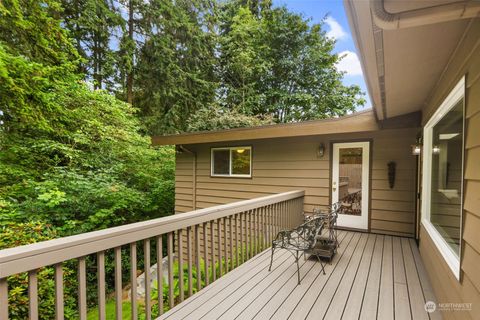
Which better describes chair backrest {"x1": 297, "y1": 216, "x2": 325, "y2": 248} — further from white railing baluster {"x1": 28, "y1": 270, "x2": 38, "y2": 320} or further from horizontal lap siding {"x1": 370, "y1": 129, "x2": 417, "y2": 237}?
white railing baluster {"x1": 28, "y1": 270, "x2": 38, "y2": 320}

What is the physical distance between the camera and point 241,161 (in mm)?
6090

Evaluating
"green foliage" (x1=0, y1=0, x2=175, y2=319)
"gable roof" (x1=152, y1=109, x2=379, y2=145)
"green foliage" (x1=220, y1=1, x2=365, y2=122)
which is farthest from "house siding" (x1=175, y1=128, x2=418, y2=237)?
"green foliage" (x1=220, y1=1, x2=365, y2=122)

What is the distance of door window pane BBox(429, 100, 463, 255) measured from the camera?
1756mm

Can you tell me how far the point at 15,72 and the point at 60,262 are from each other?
5.35 metres

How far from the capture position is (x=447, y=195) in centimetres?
213

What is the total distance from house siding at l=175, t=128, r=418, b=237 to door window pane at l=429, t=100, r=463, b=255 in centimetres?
158

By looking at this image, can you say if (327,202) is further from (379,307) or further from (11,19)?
(11,19)

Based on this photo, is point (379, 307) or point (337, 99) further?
point (337, 99)

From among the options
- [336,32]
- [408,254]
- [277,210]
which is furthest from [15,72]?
[336,32]

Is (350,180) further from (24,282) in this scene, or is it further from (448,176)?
(24,282)

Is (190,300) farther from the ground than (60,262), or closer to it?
closer to it

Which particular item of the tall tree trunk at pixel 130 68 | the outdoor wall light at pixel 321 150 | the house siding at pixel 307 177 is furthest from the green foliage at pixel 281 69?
the outdoor wall light at pixel 321 150

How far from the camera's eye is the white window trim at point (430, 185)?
171 cm

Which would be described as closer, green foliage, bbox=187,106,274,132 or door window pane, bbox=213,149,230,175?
door window pane, bbox=213,149,230,175
